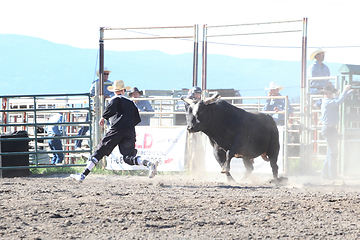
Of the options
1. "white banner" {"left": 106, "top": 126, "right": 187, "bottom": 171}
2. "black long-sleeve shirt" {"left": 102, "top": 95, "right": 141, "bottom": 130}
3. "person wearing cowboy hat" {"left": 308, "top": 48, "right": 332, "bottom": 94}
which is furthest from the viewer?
"person wearing cowboy hat" {"left": 308, "top": 48, "right": 332, "bottom": 94}

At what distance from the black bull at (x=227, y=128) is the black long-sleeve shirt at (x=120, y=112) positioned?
104cm

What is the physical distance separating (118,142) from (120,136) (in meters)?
0.13

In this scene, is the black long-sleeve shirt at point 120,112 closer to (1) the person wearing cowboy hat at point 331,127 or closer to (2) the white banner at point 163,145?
(2) the white banner at point 163,145

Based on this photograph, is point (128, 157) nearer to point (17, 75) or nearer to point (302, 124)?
point (302, 124)

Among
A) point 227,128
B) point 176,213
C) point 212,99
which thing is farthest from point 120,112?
point 176,213

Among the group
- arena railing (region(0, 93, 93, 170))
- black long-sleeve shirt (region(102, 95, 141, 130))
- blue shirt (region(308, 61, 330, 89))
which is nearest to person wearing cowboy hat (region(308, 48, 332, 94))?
blue shirt (region(308, 61, 330, 89))

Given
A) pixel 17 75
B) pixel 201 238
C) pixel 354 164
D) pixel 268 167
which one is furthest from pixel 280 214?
pixel 17 75

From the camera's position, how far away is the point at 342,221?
4.85 meters

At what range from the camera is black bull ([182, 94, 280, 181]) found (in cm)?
817

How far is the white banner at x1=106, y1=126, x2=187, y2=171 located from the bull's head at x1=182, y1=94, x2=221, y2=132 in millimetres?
2069

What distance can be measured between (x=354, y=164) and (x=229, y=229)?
6759mm

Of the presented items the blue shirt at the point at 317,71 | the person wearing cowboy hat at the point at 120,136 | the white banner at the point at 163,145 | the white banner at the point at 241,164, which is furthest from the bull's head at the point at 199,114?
the blue shirt at the point at 317,71

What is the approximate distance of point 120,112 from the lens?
25.8ft

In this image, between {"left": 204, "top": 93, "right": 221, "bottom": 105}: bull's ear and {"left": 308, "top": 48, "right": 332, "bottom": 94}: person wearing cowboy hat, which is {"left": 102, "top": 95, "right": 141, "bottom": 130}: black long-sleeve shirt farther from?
{"left": 308, "top": 48, "right": 332, "bottom": 94}: person wearing cowboy hat
